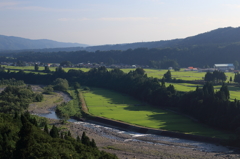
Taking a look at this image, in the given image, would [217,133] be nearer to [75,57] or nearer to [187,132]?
[187,132]

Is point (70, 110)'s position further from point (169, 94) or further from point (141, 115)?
point (169, 94)

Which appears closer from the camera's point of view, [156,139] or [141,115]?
[156,139]

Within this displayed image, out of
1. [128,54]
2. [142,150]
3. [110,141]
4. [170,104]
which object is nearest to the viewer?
[142,150]

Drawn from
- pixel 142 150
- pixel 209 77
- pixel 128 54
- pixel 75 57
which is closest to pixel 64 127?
pixel 142 150

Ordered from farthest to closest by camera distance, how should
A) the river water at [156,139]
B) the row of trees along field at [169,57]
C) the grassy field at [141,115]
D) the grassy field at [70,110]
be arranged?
1. the row of trees along field at [169,57]
2. the grassy field at [70,110]
3. the grassy field at [141,115]
4. the river water at [156,139]

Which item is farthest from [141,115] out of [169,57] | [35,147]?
[169,57]

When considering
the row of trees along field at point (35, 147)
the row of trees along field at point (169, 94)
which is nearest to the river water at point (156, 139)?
the row of trees along field at point (169, 94)

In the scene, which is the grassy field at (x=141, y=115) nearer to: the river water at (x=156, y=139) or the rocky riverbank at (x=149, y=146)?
the river water at (x=156, y=139)
